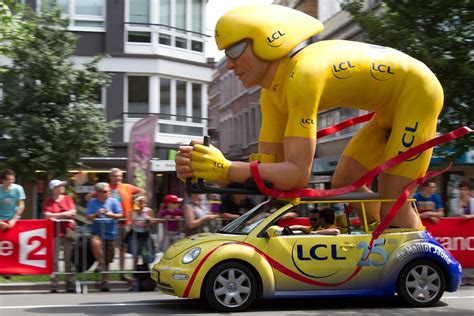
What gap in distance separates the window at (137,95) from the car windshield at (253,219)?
1895 cm

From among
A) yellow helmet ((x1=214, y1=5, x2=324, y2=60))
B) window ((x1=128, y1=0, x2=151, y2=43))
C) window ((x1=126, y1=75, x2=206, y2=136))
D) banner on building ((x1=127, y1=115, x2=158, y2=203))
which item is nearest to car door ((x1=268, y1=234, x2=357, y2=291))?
yellow helmet ((x1=214, y1=5, x2=324, y2=60))

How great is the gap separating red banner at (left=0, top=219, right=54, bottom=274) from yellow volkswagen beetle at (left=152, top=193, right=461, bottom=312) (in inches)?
120

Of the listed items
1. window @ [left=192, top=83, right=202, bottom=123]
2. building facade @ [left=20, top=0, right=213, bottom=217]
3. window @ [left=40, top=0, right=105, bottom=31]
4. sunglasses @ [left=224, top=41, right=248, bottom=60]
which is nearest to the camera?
sunglasses @ [left=224, top=41, right=248, bottom=60]

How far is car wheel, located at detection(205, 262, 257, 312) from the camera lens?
8.76m

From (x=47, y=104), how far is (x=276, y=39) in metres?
12.7

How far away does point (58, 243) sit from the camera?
11.7 metres

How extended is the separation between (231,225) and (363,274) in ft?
5.75

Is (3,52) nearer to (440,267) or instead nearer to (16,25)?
(16,25)

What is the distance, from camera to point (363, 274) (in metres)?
8.99

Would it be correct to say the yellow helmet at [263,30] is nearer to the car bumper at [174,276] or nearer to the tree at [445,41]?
the car bumper at [174,276]

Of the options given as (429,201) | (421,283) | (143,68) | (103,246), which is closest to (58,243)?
(103,246)

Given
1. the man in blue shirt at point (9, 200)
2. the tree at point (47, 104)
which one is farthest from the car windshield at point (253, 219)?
the tree at point (47, 104)

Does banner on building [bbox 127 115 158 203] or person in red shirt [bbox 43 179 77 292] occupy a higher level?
banner on building [bbox 127 115 158 203]

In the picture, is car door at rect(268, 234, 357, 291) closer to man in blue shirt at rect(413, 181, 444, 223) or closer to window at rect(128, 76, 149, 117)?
man in blue shirt at rect(413, 181, 444, 223)
